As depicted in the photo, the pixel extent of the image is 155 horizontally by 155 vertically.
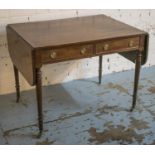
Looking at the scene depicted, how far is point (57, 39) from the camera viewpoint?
2254 millimetres

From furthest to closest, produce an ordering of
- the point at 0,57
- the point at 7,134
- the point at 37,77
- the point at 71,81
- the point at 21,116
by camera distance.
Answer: the point at 71,81
the point at 0,57
the point at 21,116
the point at 7,134
the point at 37,77

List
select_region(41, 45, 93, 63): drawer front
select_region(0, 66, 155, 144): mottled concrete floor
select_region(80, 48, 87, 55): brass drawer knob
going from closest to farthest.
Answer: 1. select_region(41, 45, 93, 63): drawer front
2. select_region(80, 48, 87, 55): brass drawer knob
3. select_region(0, 66, 155, 144): mottled concrete floor

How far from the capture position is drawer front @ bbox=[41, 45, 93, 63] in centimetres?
217

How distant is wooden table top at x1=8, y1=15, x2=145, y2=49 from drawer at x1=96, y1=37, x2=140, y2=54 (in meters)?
0.04

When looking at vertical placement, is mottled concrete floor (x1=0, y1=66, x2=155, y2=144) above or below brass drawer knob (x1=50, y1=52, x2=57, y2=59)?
below

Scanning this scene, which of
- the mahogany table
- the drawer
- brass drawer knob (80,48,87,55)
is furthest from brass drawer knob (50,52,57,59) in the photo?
the drawer

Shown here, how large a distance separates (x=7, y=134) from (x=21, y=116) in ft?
0.89

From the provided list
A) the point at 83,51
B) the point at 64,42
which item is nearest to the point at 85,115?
the point at 83,51

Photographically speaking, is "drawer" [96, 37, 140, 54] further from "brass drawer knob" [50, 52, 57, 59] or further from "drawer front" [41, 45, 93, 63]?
"brass drawer knob" [50, 52, 57, 59]

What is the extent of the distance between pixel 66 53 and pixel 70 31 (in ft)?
0.95

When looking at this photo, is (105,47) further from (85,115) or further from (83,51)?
(85,115)

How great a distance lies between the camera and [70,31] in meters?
2.45

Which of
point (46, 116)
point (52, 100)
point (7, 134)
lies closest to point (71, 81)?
point (52, 100)
